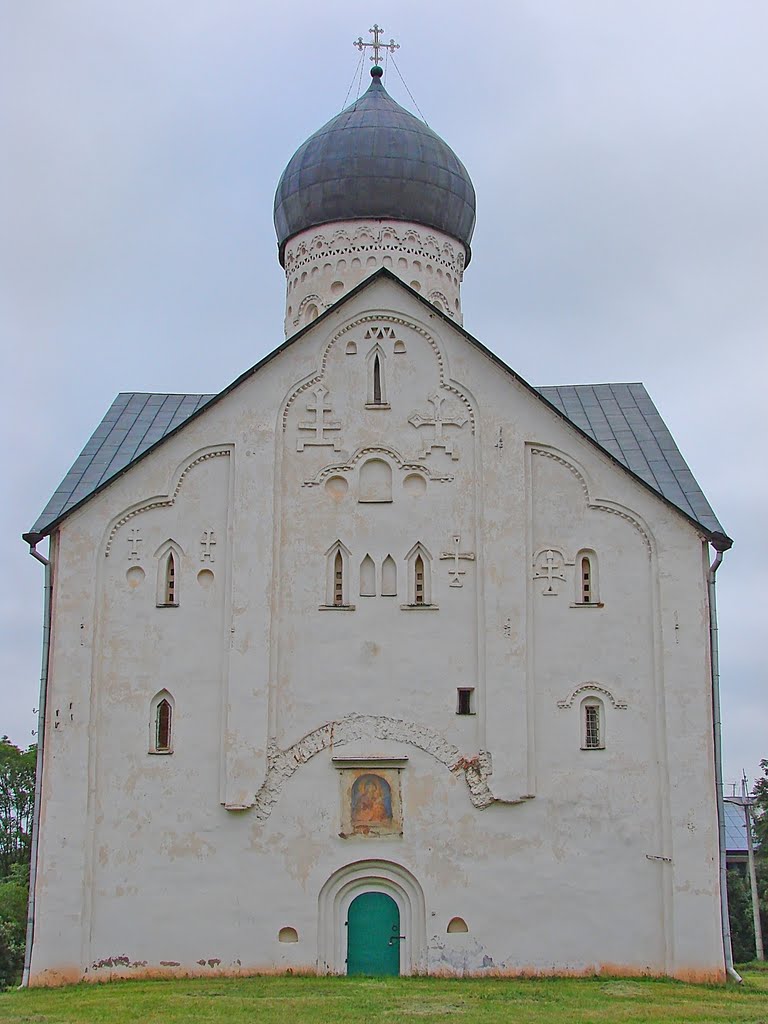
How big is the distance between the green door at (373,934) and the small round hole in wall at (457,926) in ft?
1.69

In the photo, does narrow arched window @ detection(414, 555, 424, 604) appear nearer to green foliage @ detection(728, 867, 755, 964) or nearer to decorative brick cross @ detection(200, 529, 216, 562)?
decorative brick cross @ detection(200, 529, 216, 562)

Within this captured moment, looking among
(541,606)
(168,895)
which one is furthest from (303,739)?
(541,606)

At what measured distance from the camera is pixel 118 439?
1462 centimetres

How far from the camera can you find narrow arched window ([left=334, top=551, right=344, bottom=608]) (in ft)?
42.3

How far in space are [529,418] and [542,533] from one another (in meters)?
1.22

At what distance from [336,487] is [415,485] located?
2.68 feet

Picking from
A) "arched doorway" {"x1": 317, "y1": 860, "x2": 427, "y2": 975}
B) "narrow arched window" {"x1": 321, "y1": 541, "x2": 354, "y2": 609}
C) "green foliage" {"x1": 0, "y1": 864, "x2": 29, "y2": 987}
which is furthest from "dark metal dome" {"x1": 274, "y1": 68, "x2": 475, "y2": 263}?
"green foliage" {"x1": 0, "y1": 864, "x2": 29, "y2": 987}

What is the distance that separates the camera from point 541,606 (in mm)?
12789

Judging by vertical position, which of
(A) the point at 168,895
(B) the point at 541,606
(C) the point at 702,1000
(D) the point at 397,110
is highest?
(D) the point at 397,110

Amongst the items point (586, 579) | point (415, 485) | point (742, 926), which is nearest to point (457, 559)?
point (415, 485)

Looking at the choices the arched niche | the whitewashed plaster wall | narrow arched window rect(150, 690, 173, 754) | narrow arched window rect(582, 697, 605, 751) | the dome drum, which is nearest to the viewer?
the whitewashed plaster wall

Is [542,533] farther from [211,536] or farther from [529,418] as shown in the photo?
[211,536]

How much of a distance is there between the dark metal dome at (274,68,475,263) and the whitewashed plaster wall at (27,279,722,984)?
318cm

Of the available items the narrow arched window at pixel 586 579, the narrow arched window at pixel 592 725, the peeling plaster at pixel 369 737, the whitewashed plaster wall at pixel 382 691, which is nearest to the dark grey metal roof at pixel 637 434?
the whitewashed plaster wall at pixel 382 691
